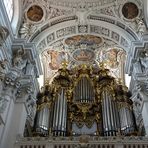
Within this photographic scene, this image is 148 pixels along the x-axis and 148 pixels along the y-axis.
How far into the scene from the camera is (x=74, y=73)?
18.0 metres

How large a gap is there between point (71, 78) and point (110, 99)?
10.6 ft

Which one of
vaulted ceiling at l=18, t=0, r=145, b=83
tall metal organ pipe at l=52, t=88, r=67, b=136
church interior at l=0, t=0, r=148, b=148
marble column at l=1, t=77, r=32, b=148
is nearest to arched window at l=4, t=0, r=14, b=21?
church interior at l=0, t=0, r=148, b=148

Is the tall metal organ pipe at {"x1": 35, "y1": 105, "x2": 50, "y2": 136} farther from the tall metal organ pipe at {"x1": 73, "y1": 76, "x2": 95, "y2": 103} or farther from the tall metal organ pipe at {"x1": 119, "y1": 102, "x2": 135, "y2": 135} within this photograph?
the tall metal organ pipe at {"x1": 119, "y1": 102, "x2": 135, "y2": 135}

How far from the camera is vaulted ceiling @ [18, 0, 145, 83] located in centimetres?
1608

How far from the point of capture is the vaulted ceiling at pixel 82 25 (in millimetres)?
16078

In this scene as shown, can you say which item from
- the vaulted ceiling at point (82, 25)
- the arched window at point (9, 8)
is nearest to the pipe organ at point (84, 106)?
the vaulted ceiling at point (82, 25)

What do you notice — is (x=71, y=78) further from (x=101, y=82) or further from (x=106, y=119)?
(x=106, y=119)

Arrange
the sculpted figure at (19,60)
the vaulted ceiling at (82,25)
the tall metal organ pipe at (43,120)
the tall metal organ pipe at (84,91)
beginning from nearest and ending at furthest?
the sculpted figure at (19,60) → the tall metal organ pipe at (43,120) → the tall metal organ pipe at (84,91) → the vaulted ceiling at (82,25)

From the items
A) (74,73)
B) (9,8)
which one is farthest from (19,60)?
(74,73)

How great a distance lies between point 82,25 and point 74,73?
3.16m

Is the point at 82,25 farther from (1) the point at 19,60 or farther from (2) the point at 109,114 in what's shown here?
(2) the point at 109,114

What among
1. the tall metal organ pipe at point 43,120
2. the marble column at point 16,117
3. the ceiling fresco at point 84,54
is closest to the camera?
the marble column at point 16,117

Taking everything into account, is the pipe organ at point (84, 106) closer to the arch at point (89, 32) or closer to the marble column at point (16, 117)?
the marble column at point (16, 117)

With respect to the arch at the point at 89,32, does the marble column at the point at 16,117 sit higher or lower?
lower
